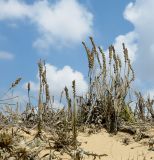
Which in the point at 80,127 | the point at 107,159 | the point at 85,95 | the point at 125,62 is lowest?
the point at 107,159

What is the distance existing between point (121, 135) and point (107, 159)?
883 millimetres

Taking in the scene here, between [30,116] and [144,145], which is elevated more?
[30,116]

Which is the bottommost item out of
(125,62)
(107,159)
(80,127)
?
(107,159)

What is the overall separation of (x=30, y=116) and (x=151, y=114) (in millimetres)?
1604

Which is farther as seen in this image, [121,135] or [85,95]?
[85,95]

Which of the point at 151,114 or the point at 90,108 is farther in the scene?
the point at 151,114

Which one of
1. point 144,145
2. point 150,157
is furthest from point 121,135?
point 150,157

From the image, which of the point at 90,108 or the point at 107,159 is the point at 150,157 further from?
the point at 90,108

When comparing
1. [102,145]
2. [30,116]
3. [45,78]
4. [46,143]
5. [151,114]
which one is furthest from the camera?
[151,114]

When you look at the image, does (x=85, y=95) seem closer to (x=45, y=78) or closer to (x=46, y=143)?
(x=45, y=78)

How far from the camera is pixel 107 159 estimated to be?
4.13 metres

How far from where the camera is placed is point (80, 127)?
5.06 meters

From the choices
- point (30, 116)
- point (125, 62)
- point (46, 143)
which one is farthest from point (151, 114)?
point (46, 143)

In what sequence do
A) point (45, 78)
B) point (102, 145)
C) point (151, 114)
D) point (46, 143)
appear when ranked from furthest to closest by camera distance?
1. point (151, 114)
2. point (45, 78)
3. point (102, 145)
4. point (46, 143)
